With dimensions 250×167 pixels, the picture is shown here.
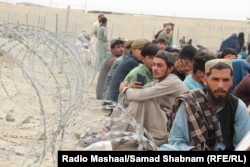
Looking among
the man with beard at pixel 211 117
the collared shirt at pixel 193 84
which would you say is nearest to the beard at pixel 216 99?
the man with beard at pixel 211 117

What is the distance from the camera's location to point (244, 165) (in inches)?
95.5

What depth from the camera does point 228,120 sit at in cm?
320

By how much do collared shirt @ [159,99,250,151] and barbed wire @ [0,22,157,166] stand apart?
13cm

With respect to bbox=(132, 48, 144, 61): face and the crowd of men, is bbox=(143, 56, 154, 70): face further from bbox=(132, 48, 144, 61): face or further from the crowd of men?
bbox=(132, 48, 144, 61): face

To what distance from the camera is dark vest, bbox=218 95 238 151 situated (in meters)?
3.18

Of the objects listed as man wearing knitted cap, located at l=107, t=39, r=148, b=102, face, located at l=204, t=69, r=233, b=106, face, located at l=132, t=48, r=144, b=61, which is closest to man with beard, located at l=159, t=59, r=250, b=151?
face, located at l=204, t=69, r=233, b=106

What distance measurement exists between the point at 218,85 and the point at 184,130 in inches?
14.6

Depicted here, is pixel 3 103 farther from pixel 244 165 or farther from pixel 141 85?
pixel 244 165

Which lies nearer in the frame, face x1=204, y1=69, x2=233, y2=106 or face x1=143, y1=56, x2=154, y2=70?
face x1=204, y1=69, x2=233, y2=106

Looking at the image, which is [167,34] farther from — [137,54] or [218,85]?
[218,85]

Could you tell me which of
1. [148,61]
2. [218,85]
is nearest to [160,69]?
[148,61]

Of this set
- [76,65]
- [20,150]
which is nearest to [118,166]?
[20,150]

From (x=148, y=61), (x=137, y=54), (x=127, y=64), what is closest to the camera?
(x=148, y=61)

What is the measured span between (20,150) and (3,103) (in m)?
3.41
